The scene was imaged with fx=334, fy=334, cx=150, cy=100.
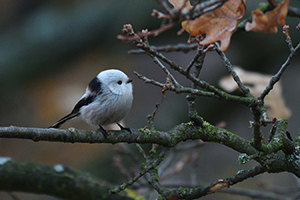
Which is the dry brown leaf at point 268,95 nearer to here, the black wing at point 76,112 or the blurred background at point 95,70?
the black wing at point 76,112

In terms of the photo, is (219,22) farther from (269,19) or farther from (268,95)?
(268,95)

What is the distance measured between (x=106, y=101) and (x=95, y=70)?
380 cm

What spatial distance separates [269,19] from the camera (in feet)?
4.13

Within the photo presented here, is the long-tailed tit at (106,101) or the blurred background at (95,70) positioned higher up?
the blurred background at (95,70)

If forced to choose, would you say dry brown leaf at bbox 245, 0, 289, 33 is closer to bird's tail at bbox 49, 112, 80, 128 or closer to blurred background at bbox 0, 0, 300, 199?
bird's tail at bbox 49, 112, 80, 128

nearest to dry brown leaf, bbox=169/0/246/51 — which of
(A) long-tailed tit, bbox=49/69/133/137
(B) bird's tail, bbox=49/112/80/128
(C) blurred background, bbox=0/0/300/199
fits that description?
(A) long-tailed tit, bbox=49/69/133/137

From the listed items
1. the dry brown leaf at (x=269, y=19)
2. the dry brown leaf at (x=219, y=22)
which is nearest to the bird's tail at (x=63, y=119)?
the dry brown leaf at (x=219, y=22)

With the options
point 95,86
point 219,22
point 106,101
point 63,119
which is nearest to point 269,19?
point 219,22

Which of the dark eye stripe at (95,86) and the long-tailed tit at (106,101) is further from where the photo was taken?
the dark eye stripe at (95,86)

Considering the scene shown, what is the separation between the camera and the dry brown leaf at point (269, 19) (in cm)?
124

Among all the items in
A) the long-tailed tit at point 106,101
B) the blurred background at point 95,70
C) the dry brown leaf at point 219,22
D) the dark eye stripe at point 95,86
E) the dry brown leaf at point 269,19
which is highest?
the blurred background at point 95,70

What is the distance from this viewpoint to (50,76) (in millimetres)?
6504

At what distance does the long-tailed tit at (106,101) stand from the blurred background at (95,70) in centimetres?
138

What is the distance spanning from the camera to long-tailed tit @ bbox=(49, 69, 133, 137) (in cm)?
312
